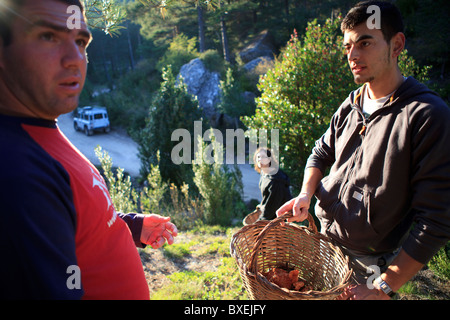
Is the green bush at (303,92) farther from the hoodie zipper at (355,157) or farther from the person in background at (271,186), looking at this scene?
the hoodie zipper at (355,157)

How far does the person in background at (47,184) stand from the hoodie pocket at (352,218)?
1.27m

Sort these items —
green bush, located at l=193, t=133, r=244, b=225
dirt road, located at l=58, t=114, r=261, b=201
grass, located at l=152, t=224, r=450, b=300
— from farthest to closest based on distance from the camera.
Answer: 1. dirt road, located at l=58, t=114, r=261, b=201
2. green bush, located at l=193, t=133, r=244, b=225
3. grass, located at l=152, t=224, r=450, b=300

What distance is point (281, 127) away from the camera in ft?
19.3

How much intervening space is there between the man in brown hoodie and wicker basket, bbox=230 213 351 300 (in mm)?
115

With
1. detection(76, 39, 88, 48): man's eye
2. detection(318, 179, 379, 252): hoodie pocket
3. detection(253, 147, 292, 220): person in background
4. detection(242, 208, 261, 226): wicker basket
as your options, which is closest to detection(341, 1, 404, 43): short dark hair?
detection(318, 179, 379, 252): hoodie pocket

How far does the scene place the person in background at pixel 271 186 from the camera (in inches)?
169

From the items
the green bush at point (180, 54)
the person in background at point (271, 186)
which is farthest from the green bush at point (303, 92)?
the green bush at point (180, 54)

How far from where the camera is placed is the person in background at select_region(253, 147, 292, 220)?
4281 mm

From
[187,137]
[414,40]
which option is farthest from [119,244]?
[414,40]

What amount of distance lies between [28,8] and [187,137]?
904 cm

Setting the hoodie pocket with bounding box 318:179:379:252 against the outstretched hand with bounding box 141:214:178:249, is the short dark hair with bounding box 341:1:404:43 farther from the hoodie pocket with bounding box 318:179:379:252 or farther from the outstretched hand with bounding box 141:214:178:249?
the outstretched hand with bounding box 141:214:178:249

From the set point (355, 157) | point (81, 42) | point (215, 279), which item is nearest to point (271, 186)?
point (215, 279)

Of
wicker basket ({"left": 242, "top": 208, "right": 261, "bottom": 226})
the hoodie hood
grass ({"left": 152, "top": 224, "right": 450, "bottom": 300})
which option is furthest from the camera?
wicker basket ({"left": 242, "top": 208, "right": 261, "bottom": 226})

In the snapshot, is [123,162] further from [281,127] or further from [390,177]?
[390,177]
